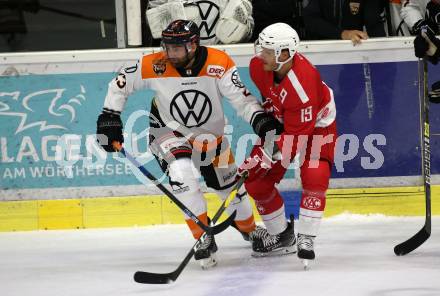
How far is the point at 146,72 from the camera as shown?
4.54 meters

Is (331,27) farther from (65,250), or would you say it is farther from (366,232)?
(65,250)

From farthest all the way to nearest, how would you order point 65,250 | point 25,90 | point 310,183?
point 25,90
point 65,250
point 310,183

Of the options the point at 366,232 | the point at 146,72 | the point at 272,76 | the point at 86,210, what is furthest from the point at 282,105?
the point at 86,210

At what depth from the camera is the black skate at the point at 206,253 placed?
439cm

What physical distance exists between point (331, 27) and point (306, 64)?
1.32 m

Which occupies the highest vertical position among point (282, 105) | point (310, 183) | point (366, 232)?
point (282, 105)

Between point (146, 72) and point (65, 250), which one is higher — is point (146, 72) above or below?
above

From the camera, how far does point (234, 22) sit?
5.49 meters

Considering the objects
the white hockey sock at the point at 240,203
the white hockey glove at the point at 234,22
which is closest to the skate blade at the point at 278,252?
the white hockey sock at the point at 240,203

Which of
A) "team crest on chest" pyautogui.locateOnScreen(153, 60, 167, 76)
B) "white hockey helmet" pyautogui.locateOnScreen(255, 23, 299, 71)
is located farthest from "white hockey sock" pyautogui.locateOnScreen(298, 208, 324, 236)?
"team crest on chest" pyautogui.locateOnScreen(153, 60, 167, 76)

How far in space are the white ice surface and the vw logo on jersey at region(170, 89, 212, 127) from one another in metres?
0.68

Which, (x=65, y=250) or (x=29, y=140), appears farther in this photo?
(x=29, y=140)

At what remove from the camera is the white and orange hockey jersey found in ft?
14.8

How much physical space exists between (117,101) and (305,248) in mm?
1103
